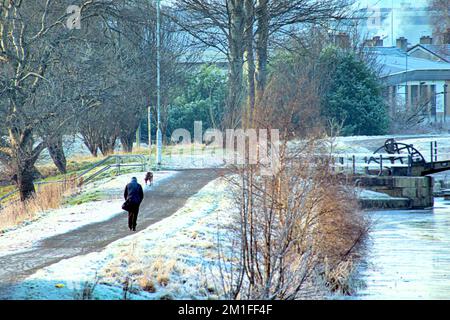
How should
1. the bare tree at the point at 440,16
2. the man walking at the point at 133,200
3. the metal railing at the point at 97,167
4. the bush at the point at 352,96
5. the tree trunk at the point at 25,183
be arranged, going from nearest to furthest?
the man walking at the point at 133,200, the tree trunk at the point at 25,183, the metal railing at the point at 97,167, the bush at the point at 352,96, the bare tree at the point at 440,16

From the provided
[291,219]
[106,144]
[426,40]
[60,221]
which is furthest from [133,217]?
[426,40]

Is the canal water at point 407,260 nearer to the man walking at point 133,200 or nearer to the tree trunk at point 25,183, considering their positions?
the man walking at point 133,200

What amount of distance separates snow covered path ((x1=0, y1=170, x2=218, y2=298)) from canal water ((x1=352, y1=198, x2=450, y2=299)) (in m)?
6.12

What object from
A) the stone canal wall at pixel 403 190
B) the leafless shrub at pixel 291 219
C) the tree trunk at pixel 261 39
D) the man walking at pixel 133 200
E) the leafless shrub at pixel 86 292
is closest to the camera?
the leafless shrub at pixel 86 292

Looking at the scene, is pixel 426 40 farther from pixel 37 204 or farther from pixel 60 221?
pixel 60 221

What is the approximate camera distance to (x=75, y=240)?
75.1 feet

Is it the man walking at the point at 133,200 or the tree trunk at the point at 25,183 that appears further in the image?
the tree trunk at the point at 25,183

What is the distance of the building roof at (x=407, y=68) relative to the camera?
80312 mm

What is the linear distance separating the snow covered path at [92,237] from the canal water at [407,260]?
241 inches

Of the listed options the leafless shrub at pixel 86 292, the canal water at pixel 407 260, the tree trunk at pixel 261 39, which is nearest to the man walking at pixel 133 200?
the canal water at pixel 407 260

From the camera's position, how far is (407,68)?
81.7 meters

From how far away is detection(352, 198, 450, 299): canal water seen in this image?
71.6 feet

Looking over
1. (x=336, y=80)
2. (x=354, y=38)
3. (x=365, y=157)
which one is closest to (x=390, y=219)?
(x=365, y=157)

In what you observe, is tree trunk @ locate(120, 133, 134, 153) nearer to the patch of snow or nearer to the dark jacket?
the patch of snow
